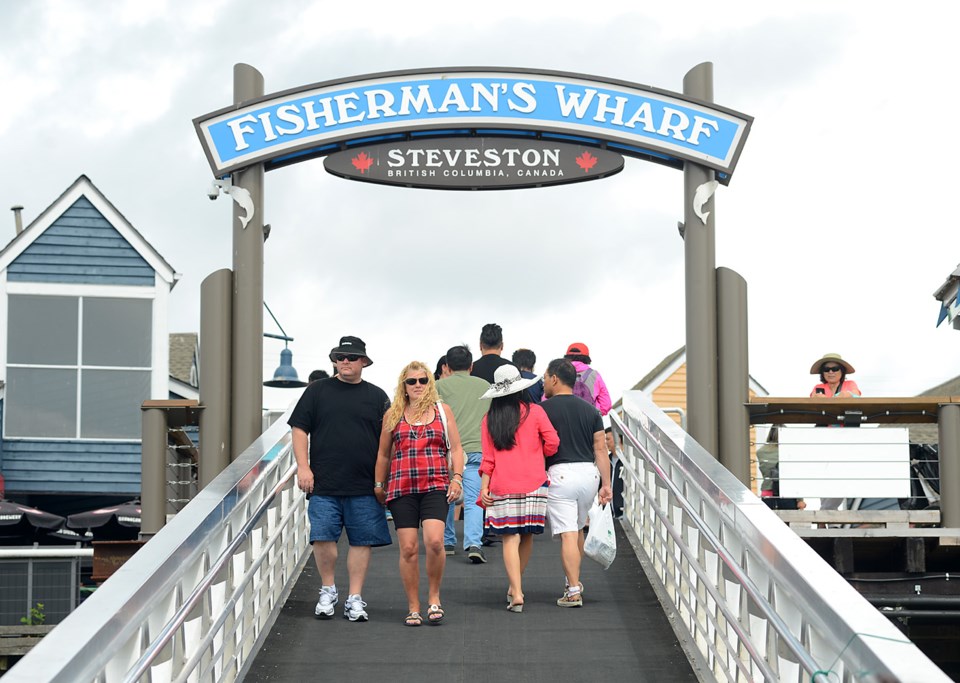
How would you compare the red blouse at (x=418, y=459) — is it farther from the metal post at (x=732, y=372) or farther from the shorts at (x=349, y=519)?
the metal post at (x=732, y=372)

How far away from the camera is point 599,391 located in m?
11.6

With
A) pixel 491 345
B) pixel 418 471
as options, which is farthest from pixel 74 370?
pixel 418 471

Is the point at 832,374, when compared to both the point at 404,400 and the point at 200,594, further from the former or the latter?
the point at 200,594

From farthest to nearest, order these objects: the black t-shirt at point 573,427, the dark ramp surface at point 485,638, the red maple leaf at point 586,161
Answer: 1. the red maple leaf at point 586,161
2. the black t-shirt at point 573,427
3. the dark ramp surface at point 485,638

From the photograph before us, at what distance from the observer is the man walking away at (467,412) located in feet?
34.4

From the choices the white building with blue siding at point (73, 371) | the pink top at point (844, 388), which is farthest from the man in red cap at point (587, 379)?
the white building with blue siding at point (73, 371)

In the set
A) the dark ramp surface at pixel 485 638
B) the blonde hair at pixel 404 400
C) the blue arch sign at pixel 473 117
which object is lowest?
the dark ramp surface at pixel 485 638

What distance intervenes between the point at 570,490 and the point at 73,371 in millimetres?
14245

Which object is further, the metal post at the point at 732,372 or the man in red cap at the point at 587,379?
the man in red cap at the point at 587,379

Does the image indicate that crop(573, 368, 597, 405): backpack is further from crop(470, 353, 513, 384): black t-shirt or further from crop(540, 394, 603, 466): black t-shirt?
crop(540, 394, 603, 466): black t-shirt

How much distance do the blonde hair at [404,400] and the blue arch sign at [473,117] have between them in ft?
10.5

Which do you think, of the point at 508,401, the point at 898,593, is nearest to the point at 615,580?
the point at 508,401

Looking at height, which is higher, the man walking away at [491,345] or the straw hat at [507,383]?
the man walking away at [491,345]

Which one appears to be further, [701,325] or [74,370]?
[74,370]
